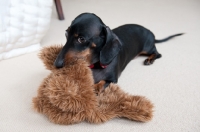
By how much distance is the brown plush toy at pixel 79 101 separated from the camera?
857mm

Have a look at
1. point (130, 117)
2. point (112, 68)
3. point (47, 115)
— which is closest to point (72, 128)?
point (47, 115)

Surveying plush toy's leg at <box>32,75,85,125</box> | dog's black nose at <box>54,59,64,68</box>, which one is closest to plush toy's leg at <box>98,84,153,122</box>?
plush toy's leg at <box>32,75,85,125</box>

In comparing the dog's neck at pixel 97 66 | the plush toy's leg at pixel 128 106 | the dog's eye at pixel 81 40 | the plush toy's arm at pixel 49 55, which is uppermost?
the dog's eye at pixel 81 40

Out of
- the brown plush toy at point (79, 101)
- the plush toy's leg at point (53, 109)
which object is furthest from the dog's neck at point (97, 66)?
the plush toy's leg at point (53, 109)

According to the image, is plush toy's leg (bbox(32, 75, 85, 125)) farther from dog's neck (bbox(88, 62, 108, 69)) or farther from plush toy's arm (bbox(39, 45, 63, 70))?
dog's neck (bbox(88, 62, 108, 69))

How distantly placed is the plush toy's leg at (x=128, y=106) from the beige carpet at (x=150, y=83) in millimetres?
56

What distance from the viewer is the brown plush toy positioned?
857mm

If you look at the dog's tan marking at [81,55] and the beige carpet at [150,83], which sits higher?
the dog's tan marking at [81,55]

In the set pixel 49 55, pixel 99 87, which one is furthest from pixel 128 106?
pixel 49 55

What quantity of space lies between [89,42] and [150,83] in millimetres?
484

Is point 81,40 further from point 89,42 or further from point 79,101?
point 79,101

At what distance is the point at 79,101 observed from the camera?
86cm

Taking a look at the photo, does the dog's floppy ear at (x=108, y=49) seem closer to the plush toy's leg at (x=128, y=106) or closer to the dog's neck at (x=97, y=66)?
the dog's neck at (x=97, y=66)

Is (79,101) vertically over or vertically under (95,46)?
under
